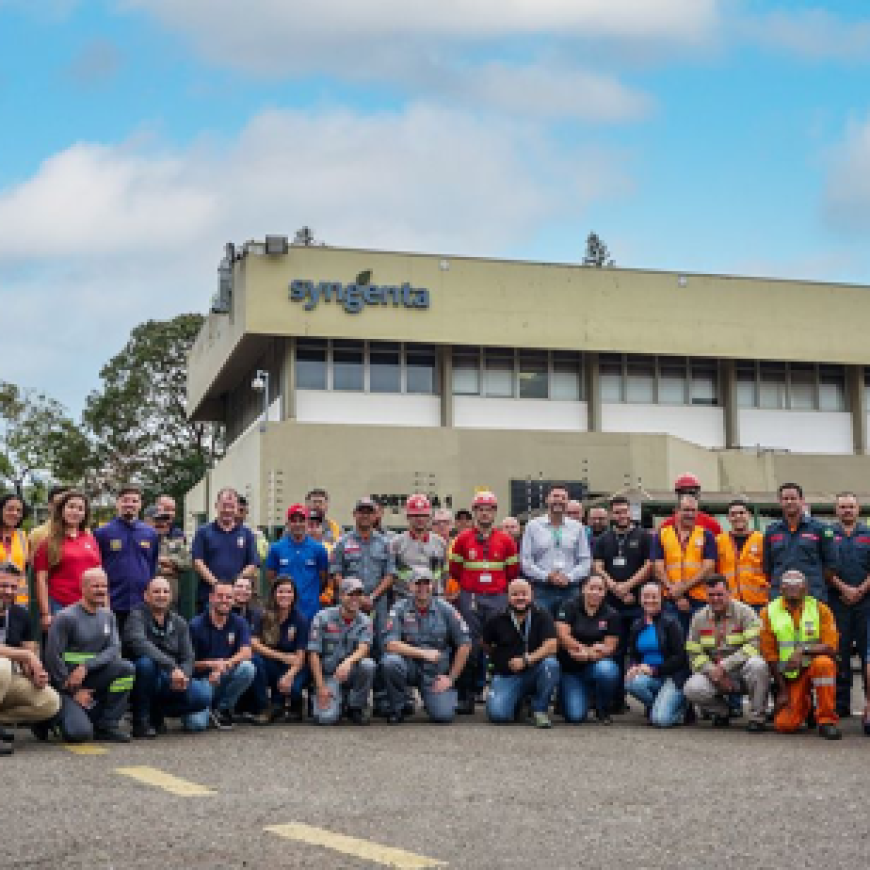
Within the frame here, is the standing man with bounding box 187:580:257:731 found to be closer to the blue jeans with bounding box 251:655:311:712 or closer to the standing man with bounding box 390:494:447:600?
the blue jeans with bounding box 251:655:311:712

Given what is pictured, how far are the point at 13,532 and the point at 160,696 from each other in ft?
6.16

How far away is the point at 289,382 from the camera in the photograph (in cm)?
3622

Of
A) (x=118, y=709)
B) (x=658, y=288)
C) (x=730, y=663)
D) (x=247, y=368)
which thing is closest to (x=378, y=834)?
(x=118, y=709)

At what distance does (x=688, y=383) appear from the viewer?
Result: 40.8m

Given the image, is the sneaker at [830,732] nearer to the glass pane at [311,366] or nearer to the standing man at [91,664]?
the standing man at [91,664]

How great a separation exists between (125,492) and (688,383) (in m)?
30.2

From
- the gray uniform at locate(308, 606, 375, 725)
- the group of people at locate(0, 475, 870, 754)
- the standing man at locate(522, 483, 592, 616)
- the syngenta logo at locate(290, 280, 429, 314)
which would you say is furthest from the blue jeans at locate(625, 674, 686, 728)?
the syngenta logo at locate(290, 280, 429, 314)

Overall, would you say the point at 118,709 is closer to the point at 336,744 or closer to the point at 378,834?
the point at 336,744

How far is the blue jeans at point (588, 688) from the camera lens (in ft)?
41.9

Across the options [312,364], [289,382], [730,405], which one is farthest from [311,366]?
[730,405]

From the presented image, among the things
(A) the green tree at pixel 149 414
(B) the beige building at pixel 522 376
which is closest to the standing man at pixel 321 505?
(B) the beige building at pixel 522 376

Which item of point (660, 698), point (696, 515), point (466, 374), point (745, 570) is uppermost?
point (466, 374)

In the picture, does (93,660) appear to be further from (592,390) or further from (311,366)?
(592,390)

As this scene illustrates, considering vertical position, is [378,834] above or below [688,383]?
below
